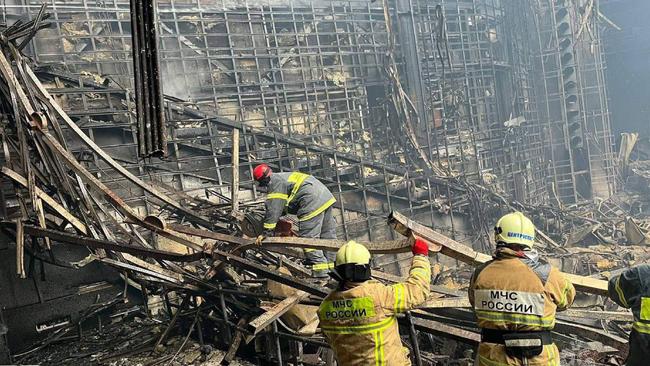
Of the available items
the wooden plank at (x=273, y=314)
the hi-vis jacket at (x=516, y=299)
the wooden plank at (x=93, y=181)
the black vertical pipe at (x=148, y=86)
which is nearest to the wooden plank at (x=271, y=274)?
the wooden plank at (x=273, y=314)

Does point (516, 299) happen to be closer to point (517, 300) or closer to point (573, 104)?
point (517, 300)

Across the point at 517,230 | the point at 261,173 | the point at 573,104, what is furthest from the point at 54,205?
the point at 573,104

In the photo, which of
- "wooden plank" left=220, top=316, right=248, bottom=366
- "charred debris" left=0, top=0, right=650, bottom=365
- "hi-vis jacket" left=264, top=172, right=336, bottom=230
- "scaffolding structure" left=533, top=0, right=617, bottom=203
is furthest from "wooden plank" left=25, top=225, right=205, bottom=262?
"scaffolding structure" left=533, top=0, right=617, bottom=203

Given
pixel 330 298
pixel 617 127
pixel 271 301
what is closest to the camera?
pixel 330 298

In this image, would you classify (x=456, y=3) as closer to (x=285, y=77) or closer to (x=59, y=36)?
(x=285, y=77)

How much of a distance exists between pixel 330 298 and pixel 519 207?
12.3 meters

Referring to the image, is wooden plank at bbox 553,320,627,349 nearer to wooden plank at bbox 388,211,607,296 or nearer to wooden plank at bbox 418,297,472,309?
wooden plank at bbox 388,211,607,296

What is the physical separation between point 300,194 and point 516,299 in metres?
4.00

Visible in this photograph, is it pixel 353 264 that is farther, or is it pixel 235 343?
pixel 235 343

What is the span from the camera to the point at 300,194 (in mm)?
6719

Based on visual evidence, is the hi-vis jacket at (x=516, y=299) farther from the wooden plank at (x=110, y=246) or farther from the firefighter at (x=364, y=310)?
the wooden plank at (x=110, y=246)

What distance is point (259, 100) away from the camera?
1366 centimetres

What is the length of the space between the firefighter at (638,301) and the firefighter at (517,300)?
50 cm

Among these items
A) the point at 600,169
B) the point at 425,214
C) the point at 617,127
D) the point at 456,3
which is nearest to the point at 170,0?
the point at 425,214
